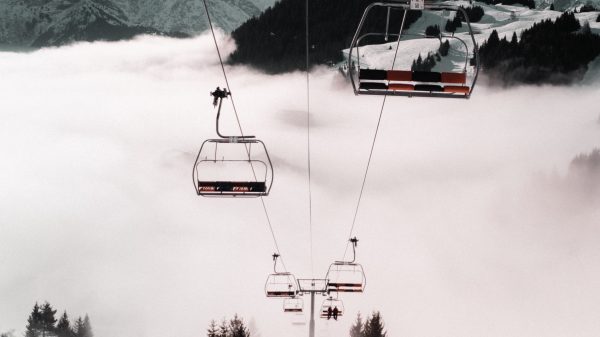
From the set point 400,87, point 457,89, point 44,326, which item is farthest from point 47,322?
point 457,89

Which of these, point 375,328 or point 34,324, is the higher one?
point 375,328

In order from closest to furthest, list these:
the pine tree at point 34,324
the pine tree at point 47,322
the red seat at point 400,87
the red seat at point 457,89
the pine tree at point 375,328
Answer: the red seat at point 400,87 → the red seat at point 457,89 → the pine tree at point 375,328 → the pine tree at point 34,324 → the pine tree at point 47,322

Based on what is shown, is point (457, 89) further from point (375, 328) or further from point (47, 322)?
point (47, 322)

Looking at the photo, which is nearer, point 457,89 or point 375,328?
point 457,89

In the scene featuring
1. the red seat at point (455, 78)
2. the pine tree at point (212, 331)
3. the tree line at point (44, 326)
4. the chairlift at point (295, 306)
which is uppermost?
the red seat at point (455, 78)

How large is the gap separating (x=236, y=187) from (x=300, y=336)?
16608cm

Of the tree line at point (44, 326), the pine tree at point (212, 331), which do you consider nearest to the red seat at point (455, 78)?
the pine tree at point (212, 331)

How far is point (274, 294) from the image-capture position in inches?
1050

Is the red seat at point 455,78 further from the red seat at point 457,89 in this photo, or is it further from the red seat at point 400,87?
the red seat at point 400,87

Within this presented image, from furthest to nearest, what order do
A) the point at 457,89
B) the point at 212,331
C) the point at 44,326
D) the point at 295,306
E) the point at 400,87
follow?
the point at 44,326 < the point at 212,331 < the point at 295,306 < the point at 457,89 < the point at 400,87

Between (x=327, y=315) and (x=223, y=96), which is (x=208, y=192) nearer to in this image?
(x=223, y=96)

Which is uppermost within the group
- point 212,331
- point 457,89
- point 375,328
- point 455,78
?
point 455,78

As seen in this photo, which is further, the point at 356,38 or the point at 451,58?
the point at 451,58

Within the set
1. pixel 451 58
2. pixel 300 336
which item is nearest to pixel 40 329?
pixel 300 336
